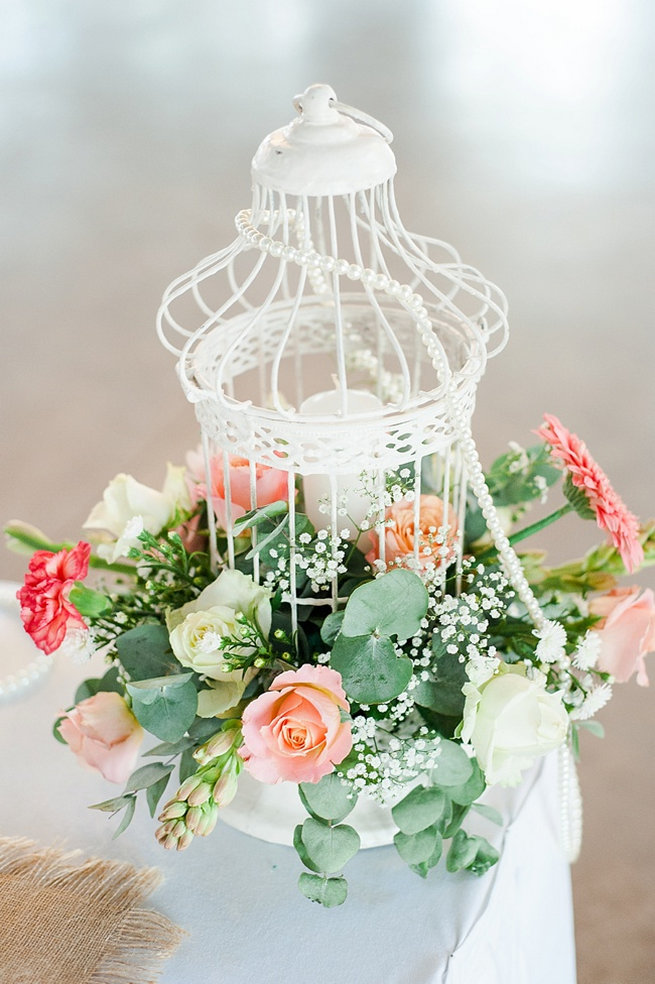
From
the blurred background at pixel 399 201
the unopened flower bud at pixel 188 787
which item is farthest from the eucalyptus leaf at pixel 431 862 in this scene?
the blurred background at pixel 399 201

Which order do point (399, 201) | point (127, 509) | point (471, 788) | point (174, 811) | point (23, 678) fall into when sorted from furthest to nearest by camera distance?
1. point (399, 201)
2. point (23, 678)
3. point (127, 509)
4. point (471, 788)
5. point (174, 811)

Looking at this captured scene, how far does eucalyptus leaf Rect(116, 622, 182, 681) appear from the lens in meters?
0.86

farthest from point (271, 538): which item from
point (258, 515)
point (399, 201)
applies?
point (399, 201)

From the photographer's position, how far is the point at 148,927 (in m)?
0.82

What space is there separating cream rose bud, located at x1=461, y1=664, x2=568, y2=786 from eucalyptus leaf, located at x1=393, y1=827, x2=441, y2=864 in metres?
0.09

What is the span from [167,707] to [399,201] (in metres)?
3.71

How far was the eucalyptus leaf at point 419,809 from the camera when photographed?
2.67 ft

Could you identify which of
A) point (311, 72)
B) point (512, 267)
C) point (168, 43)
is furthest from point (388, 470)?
point (168, 43)

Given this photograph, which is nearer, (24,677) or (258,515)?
(258,515)

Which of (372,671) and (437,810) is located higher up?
(372,671)

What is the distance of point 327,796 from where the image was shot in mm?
793

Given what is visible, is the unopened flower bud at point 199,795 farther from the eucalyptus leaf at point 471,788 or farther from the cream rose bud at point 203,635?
the eucalyptus leaf at point 471,788

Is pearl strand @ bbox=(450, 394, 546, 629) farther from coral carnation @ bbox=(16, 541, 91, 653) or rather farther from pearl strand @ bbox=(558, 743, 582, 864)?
coral carnation @ bbox=(16, 541, 91, 653)

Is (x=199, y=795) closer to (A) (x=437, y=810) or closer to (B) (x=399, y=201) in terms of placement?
(A) (x=437, y=810)
